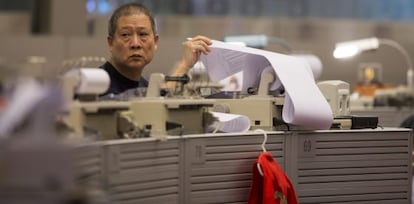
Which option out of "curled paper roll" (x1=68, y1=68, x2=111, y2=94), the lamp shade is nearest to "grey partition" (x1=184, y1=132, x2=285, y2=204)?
"curled paper roll" (x1=68, y1=68, x2=111, y2=94)

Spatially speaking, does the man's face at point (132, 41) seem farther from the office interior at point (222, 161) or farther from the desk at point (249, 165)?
the desk at point (249, 165)

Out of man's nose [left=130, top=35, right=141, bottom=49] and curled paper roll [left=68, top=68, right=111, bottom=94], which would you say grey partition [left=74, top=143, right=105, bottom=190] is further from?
man's nose [left=130, top=35, right=141, bottom=49]

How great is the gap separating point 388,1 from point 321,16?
0.73 m

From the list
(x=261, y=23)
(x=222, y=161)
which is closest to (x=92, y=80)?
(x=222, y=161)

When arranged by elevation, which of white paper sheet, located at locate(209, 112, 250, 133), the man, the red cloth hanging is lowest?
the red cloth hanging

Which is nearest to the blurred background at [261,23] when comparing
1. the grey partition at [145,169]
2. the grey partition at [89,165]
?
the grey partition at [145,169]

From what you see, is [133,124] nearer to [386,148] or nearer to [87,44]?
[386,148]

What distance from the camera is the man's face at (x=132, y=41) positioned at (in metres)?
2.20

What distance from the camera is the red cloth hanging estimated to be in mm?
1853

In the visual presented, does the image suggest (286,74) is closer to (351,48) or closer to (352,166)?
(352,166)

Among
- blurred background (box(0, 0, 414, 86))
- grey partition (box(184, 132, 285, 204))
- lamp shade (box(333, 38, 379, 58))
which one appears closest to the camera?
grey partition (box(184, 132, 285, 204))

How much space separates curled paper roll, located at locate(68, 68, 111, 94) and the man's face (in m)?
0.66

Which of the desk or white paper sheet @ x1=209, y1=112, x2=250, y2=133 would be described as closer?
the desk

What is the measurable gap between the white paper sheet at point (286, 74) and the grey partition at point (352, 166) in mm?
63
